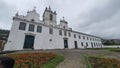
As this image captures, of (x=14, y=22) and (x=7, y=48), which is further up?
(x=14, y=22)

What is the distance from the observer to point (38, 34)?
21.2 metres

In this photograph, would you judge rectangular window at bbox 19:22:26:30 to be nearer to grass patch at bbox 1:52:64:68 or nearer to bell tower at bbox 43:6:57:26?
bell tower at bbox 43:6:57:26

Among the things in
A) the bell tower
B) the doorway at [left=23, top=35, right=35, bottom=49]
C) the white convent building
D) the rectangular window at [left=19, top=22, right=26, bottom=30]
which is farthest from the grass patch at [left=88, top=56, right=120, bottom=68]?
the bell tower

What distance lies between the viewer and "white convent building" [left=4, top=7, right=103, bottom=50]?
1817 cm

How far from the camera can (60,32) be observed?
85.7 ft

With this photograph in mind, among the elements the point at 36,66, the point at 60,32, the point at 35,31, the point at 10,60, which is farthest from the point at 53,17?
the point at 10,60

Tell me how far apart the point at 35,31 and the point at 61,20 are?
1107 centimetres

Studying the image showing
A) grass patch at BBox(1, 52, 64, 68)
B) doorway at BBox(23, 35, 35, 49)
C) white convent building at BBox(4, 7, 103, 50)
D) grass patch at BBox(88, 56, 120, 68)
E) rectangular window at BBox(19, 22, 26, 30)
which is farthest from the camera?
doorway at BBox(23, 35, 35, 49)

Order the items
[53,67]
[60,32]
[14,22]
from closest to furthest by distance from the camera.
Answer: [53,67], [14,22], [60,32]

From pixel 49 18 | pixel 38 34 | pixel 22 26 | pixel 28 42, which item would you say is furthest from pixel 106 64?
pixel 49 18

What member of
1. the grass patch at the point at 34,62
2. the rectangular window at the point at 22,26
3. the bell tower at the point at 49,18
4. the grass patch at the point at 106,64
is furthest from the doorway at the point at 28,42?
the grass patch at the point at 106,64

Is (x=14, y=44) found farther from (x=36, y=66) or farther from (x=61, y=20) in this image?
(x=61, y=20)

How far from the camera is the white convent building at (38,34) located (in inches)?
715

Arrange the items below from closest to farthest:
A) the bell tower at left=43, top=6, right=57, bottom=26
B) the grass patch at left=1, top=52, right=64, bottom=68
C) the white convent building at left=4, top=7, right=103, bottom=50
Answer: the grass patch at left=1, top=52, right=64, bottom=68, the white convent building at left=4, top=7, right=103, bottom=50, the bell tower at left=43, top=6, right=57, bottom=26
